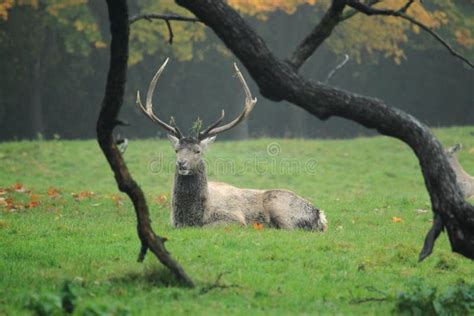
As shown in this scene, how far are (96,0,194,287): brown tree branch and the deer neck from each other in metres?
4.65

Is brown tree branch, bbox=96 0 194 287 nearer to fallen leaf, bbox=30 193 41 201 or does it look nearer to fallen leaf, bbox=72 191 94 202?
fallen leaf, bbox=30 193 41 201

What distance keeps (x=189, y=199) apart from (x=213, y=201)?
0.51 meters

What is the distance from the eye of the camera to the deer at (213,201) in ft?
42.7

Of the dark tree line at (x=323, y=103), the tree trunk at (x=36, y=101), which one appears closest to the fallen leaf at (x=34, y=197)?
the dark tree line at (x=323, y=103)

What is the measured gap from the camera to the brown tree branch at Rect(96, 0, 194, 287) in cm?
801

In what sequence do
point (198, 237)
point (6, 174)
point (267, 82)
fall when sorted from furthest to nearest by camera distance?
point (6, 174), point (198, 237), point (267, 82)

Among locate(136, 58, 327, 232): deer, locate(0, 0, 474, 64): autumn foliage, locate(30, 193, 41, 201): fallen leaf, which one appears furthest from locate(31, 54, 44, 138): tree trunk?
locate(136, 58, 327, 232): deer

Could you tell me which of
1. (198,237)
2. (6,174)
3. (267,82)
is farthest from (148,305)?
(6,174)

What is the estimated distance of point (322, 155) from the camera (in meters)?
27.7

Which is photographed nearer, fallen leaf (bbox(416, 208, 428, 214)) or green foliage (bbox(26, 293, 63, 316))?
green foliage (bbox(26, 293, 63, 316))

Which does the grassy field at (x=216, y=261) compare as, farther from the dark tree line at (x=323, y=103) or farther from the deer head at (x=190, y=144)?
the deer head at (x=190, y=144)

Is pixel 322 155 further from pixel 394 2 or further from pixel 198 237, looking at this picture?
pixel 198 237

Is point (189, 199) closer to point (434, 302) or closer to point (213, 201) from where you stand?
point (213, 201)

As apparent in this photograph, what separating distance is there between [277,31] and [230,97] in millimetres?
4510
